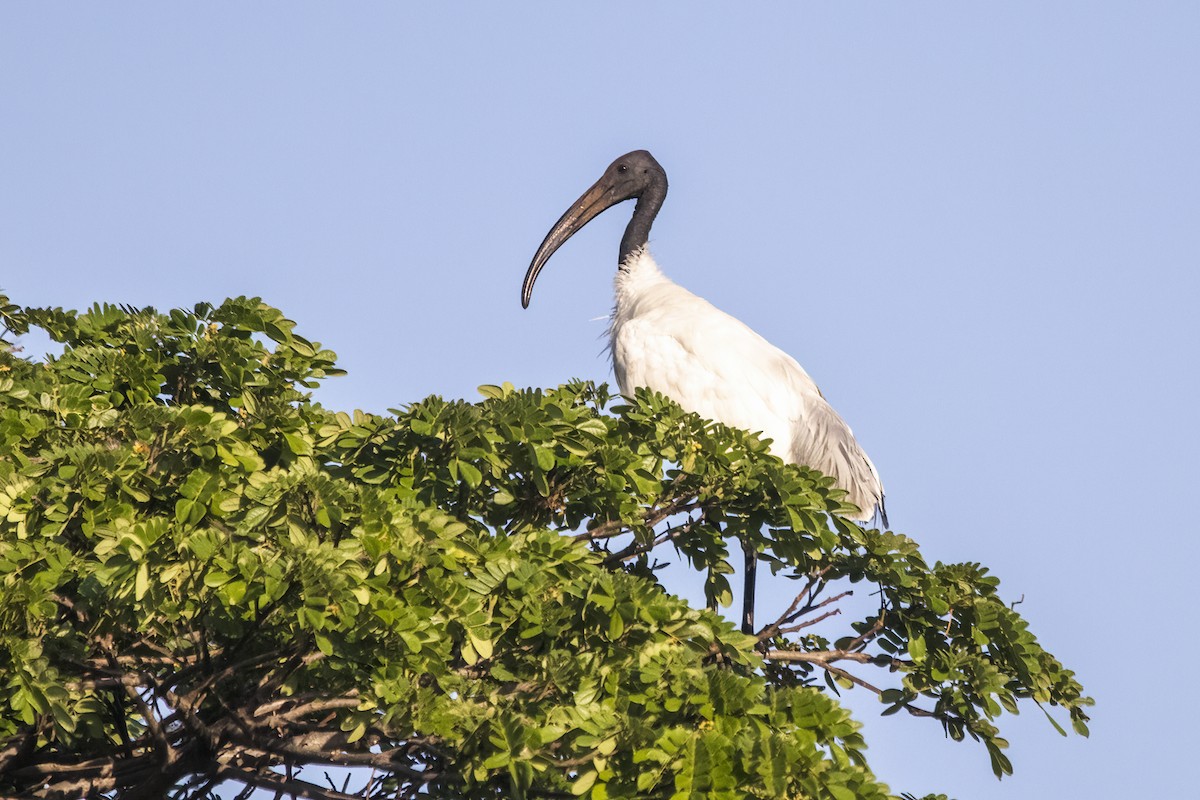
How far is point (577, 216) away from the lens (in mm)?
12117

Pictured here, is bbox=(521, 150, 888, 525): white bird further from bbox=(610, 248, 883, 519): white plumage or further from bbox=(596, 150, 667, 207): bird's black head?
bbox=(596, 150, 667, 207): bird's black head

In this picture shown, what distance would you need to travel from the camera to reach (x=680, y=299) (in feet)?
33.6

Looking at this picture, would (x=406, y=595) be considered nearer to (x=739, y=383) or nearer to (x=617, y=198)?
(x=739, y=383)

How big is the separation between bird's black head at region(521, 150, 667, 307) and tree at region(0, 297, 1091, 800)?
4.90 meters

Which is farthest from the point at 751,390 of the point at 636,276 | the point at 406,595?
the point at 406,595

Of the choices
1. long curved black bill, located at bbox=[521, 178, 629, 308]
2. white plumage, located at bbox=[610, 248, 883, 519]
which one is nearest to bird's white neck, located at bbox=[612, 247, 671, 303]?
long curved black bill, located at bbox=[521, 178, 629, 308]

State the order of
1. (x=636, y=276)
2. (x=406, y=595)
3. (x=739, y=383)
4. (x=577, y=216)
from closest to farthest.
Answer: (x=406, y=595) → (x=739, y=383) → (x=636, y=276) → (x=577, y=216)

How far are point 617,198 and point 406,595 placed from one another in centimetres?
708

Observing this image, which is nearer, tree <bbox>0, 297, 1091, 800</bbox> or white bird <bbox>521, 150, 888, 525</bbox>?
tree <bbox>0, 297, 1091, 800</bbox>

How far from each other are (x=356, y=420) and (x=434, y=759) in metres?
1.36

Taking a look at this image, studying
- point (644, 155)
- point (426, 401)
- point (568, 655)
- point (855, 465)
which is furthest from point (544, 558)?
point (644, 155)

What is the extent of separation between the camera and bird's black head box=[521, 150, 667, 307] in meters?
11.8

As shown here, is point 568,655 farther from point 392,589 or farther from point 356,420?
point 356,420

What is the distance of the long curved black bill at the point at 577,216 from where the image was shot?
1186 centimetres
